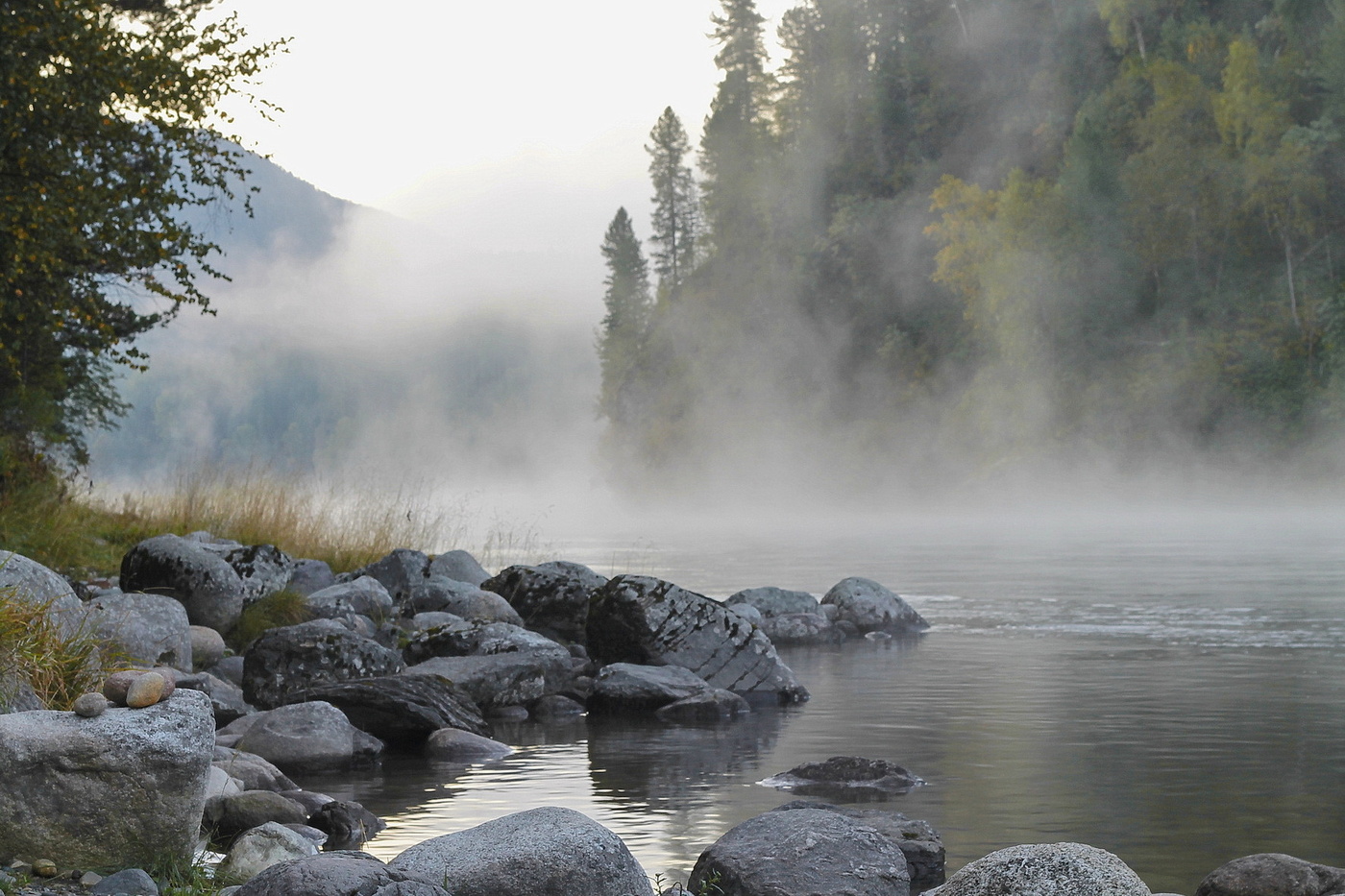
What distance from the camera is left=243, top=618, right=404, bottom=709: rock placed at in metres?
10.7

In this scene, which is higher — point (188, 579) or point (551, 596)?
point (188, 579)

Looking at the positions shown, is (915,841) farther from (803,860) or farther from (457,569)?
(457,569)

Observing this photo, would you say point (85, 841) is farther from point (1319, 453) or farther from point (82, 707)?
point (1319, 453)

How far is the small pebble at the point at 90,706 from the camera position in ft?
18.1

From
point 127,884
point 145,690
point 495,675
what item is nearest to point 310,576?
point 495,675

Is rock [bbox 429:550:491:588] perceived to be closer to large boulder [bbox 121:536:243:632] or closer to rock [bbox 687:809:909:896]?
large boulder [bbox 121:536:243:632]

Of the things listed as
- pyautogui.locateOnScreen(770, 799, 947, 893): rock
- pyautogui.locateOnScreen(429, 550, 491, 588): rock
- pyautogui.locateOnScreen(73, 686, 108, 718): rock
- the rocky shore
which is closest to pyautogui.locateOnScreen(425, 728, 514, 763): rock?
the rocky shore

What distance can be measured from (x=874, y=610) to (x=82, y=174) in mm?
10168

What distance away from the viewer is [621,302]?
94438mm

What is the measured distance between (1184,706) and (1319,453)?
3981 cm

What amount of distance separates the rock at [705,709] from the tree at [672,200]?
8036 centimetres

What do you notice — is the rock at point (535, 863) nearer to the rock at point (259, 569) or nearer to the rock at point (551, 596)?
the rock at point (259, 569)

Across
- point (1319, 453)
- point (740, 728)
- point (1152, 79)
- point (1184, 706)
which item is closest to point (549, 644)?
point (740, 728)

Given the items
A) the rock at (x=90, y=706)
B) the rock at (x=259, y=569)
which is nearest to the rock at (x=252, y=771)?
the rock at (x=90, y=706)
